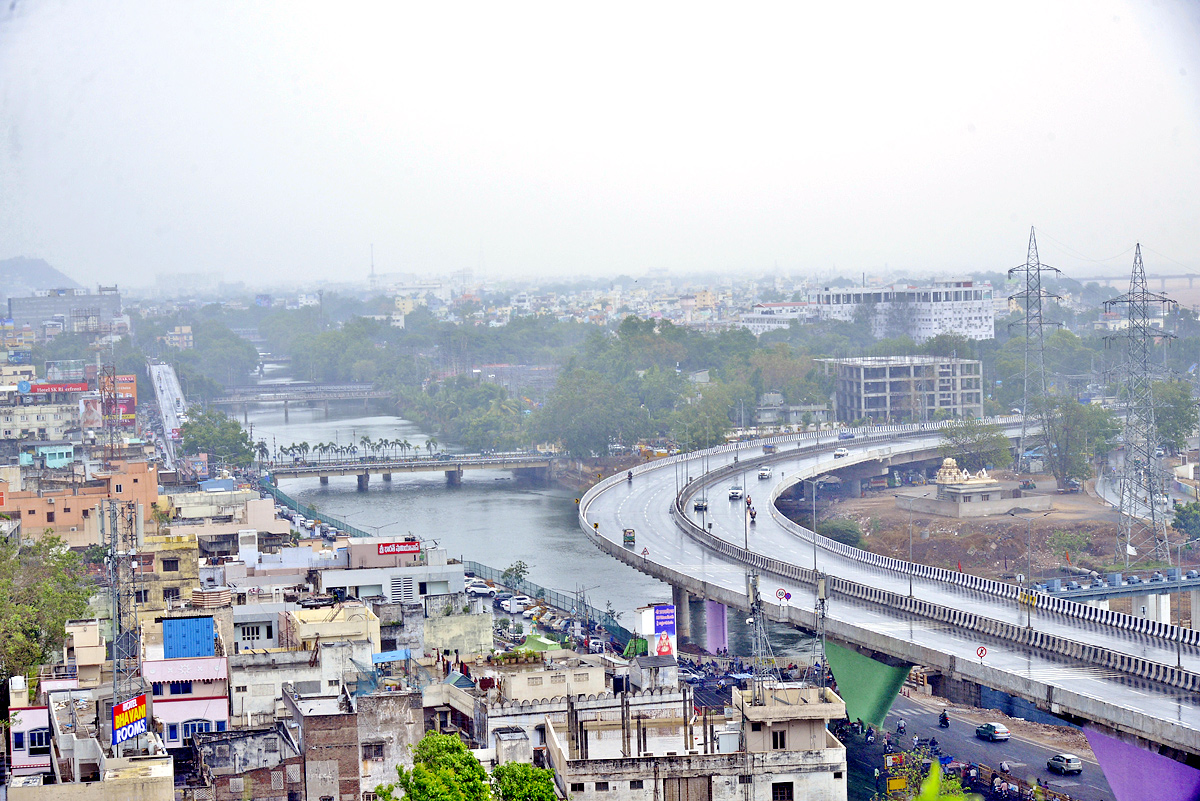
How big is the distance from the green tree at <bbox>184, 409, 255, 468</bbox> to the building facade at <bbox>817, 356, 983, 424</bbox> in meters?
17.2

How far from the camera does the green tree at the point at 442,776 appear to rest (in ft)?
32.2

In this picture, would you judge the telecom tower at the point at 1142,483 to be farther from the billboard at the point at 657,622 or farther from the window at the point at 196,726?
the window at the point at 196,726

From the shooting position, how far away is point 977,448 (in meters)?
40.7

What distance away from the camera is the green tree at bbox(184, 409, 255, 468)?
143 feet

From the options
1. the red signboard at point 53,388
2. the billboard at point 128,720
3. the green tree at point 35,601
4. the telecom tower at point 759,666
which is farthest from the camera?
the red signboard at point 53,388

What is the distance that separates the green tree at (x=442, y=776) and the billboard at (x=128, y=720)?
1.98 m

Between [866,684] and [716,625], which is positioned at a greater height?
[866,684]

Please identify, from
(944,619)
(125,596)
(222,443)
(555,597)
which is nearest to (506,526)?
(555,597)

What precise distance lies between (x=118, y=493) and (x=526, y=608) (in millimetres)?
7435

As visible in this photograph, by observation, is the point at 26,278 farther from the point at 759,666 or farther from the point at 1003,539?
the point at 759,666

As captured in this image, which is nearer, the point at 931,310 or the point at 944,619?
the point at 944,619

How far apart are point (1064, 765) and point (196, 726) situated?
8.57 m

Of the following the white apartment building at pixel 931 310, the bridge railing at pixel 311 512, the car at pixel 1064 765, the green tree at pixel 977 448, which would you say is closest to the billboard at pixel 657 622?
the car at pixel 1064 765

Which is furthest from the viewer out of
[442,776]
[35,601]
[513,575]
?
[513,575]
